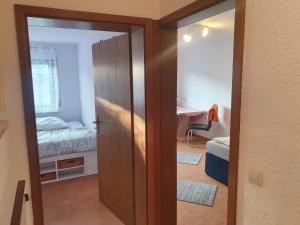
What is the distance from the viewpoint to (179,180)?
137 inches

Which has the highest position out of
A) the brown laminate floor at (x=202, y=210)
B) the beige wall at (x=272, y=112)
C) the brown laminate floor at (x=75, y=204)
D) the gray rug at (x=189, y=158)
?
the beige wall at (x=272, y=112)

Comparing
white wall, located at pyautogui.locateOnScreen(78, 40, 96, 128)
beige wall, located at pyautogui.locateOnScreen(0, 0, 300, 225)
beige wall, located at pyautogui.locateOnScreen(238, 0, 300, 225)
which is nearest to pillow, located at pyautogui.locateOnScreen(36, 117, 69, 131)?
white wall, located at pyautogui.locateOnScreen(78, 40, 96, 128)

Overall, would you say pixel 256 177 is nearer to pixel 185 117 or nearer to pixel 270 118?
pixel 270 118

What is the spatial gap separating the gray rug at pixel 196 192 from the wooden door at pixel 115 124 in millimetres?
834

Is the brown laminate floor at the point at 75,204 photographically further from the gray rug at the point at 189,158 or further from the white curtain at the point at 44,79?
the white curtain at the point at 44,79

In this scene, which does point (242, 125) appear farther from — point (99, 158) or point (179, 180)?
point (179, 180)

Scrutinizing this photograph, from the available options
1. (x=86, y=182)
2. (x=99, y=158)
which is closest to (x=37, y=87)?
(x=86, y=182)

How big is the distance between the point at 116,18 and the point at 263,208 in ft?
4.87

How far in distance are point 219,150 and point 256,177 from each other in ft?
7.42

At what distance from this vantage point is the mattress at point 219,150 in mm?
3246

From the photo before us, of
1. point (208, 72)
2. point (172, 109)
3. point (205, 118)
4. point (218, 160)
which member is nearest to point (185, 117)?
point (205, 118)

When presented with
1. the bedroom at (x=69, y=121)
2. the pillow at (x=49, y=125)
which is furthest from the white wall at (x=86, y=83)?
the pillow at (x=49, y=125)

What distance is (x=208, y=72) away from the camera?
17.6ft

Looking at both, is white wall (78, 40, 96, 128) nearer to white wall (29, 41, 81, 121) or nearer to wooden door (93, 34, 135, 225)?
white wall (29, 41, 81, 121)
